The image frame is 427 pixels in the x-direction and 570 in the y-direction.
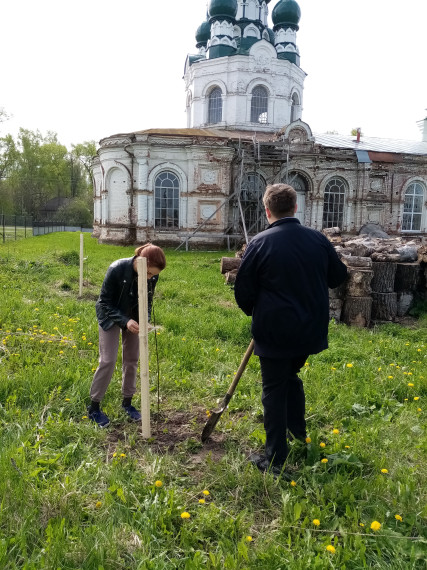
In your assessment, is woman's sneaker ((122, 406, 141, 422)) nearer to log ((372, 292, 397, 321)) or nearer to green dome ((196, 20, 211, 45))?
log ((372, 292, 397, 321))

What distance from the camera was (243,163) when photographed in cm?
2400

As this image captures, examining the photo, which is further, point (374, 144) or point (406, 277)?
point (374, 144)

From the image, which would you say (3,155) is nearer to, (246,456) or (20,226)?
(20,226)

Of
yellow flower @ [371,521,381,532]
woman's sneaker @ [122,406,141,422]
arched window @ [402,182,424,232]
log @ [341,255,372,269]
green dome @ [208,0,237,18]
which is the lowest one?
woman's sneaker @ [122,406,141,422]

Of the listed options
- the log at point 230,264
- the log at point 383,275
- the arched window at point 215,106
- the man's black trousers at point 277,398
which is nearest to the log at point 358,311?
the log at point 383,275

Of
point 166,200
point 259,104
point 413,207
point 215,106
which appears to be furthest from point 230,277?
point 215,106

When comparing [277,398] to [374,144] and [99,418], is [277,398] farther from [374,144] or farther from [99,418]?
[374,144]

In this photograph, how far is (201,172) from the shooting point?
930 inches

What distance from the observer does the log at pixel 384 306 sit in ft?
29.4

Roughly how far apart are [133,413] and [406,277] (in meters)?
6.91

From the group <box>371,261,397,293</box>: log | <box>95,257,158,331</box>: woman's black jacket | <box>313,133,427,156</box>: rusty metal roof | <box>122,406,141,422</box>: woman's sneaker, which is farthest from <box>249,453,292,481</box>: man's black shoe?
<box>313,133,427,156</box>: rusty metal roof

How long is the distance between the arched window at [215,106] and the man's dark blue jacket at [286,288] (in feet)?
91.6

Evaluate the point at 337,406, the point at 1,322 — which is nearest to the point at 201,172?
the point at 1,322

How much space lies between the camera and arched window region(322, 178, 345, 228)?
85.1 feet
